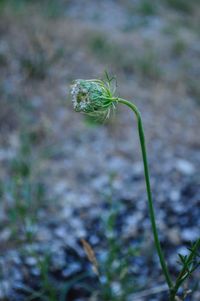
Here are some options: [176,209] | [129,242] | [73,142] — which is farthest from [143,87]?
[129,242]

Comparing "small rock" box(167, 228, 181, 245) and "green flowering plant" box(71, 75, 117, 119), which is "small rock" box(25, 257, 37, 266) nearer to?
"small rock" box(167, 228, 181, 245)

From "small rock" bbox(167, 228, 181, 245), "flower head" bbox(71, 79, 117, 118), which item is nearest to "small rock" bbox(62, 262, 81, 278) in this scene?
"small rock" bbox(167, 228, 181, 245)

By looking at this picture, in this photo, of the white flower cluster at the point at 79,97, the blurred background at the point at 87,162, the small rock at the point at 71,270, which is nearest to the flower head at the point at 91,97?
the white flower cluster at the point at 79,97

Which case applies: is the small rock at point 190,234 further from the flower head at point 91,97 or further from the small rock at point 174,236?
the flower head at point 91,97

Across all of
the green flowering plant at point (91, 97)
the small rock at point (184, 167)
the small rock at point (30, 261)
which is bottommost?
the green flowering plant at point (91, 97)

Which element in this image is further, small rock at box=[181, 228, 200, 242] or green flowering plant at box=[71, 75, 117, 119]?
small rock at box=[181, 228, 200, 242]

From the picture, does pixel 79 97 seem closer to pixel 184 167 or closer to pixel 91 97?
pixel 91 97
